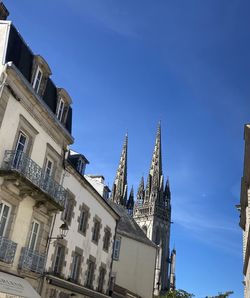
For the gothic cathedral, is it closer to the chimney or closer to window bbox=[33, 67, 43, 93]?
window bbox=[33, 67, 43, 93]

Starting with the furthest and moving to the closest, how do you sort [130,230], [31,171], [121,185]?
1. [121,185]
2. [130,230]
3. [31,171]

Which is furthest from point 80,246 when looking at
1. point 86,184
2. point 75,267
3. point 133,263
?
point 133,263

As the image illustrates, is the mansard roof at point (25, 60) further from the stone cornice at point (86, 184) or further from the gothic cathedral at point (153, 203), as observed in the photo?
the gothic cathedral at point (153, 203)

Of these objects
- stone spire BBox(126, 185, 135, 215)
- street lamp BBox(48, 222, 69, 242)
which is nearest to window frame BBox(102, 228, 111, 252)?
street lamp BBox(48, 222, 69, 242)

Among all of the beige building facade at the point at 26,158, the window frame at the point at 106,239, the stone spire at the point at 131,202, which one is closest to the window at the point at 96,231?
the window frame at the point at 106,239

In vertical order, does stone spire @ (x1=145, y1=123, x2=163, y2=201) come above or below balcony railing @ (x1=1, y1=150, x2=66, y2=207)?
above

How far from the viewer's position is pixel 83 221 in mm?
21703

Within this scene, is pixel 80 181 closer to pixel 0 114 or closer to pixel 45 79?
pixel 45 79

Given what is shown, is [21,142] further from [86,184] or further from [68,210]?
[86,184]

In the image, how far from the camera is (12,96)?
14.4 metres

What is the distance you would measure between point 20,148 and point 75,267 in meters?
→ 8.51

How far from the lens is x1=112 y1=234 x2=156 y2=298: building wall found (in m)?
31.9

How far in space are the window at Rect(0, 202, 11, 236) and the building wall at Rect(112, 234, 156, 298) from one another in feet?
61.1

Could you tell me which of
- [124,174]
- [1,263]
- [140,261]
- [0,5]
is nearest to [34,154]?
[1,263]
